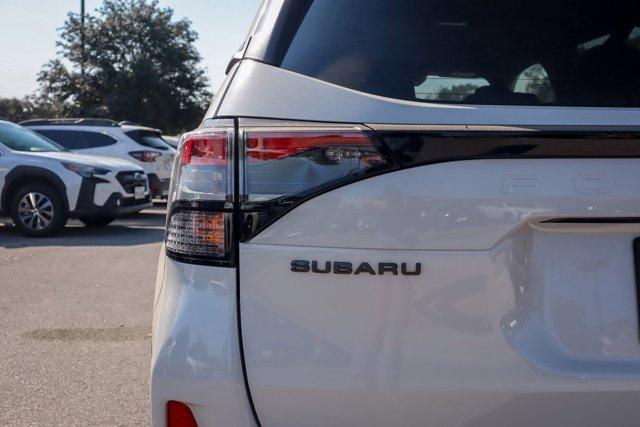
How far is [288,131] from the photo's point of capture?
6.55 ft

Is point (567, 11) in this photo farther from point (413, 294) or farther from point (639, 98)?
point (413, 294)

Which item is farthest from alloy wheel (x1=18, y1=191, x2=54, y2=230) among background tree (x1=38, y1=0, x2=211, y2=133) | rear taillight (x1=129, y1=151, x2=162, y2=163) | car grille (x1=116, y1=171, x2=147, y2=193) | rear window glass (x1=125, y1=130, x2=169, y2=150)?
background tree (x1=38, y1=0, x2=211, y2=133)

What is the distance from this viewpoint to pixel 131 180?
11648 mm

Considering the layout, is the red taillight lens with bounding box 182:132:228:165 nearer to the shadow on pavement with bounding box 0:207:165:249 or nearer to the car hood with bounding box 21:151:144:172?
the shadow on pavement with bounding box 0:207:165:249

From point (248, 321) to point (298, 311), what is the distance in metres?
0.12

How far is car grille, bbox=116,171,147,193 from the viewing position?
37.5ft

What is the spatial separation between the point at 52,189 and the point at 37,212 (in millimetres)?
386

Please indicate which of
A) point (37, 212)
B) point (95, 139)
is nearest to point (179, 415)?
point (37, 212)

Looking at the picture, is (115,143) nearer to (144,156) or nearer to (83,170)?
(144,156)

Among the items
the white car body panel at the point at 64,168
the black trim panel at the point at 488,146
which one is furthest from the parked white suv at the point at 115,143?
the black trim panel at the point at 488,146

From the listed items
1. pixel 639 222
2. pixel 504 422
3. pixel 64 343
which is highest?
pixel 639 222

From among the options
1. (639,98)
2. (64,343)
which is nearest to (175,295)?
(639,98)

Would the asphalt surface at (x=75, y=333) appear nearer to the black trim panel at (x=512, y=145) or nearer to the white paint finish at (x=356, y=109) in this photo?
the white paint finish at (x=356, y=109)

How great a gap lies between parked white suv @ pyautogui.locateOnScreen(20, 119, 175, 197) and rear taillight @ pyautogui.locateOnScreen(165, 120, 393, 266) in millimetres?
13050
